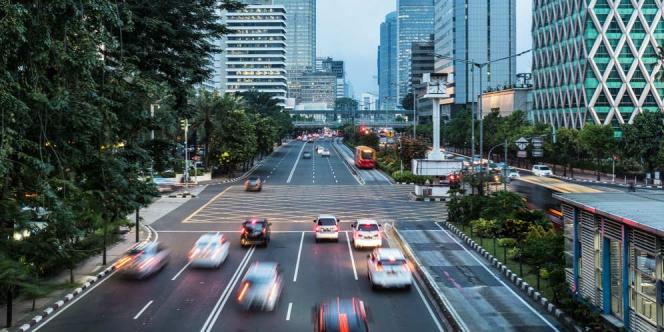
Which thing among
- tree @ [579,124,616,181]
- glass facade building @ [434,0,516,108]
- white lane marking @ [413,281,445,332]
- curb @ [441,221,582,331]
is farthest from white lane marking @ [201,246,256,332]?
glass facade building @ [434,0,516,108]

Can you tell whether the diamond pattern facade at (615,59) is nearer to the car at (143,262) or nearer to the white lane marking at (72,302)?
the car at (143,262)

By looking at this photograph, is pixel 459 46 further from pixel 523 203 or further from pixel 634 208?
pixel 634 208

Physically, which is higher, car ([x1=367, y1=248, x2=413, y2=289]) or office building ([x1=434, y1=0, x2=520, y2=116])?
office building ([x1=434, y1=0, x2=520, y2=116])

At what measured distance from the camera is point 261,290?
20.7 metres

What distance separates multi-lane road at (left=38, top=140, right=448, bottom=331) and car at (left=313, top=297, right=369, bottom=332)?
2194mm

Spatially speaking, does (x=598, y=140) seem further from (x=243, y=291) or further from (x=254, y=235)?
(x=243, y=291)

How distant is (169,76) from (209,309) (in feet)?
43.2

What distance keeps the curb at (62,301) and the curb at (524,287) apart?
1576cm

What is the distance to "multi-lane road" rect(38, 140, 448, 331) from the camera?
1952 centimetres

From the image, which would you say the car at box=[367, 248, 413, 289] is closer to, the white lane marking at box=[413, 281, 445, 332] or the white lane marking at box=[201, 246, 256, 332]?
the white lane marking at box=[413, 281, 445, 332]

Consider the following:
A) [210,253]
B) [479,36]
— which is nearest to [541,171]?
[210,253]

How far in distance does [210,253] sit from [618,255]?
637 inches

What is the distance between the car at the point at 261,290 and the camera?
20500mm

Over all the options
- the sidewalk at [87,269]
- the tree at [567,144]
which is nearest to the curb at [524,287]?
the sidewalk at [87,269]
